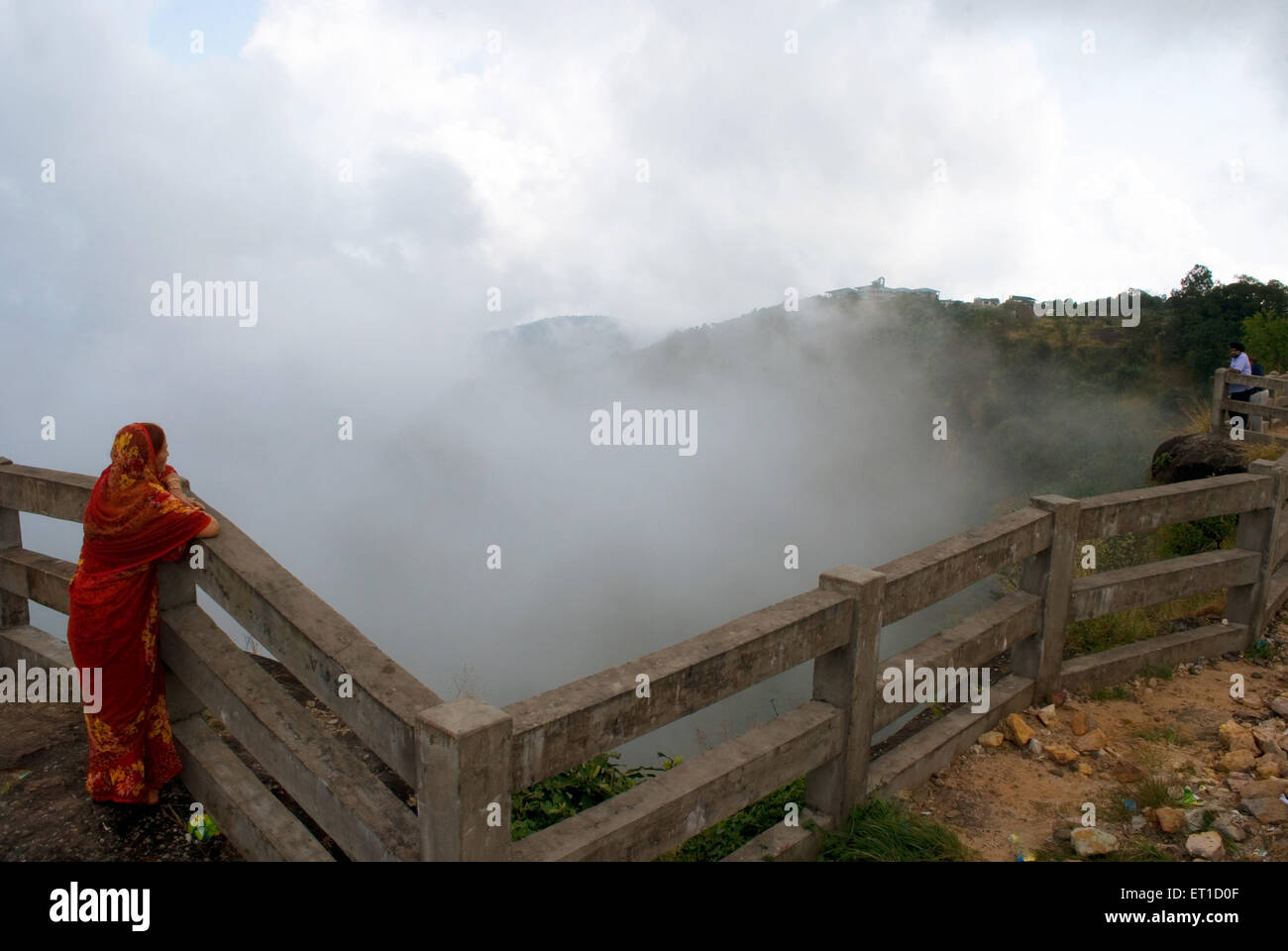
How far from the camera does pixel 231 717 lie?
3652mm

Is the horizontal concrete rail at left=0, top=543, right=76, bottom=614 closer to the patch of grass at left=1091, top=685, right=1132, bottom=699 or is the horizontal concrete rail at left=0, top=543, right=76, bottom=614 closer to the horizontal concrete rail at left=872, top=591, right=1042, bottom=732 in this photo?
the horizontal concrete rail at left=872, top=591, right=1042, bottom=732

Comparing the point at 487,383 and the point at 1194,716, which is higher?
the point at 487,383

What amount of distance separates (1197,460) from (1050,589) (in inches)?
385

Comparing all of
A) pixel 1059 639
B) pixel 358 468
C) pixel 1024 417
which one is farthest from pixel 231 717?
pixel 358 468

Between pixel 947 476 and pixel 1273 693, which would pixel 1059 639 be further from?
pixel 947 476

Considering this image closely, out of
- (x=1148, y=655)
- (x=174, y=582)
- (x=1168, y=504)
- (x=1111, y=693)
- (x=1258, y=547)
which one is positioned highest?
(x=1168, y=504)

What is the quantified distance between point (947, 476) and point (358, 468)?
8528 cm

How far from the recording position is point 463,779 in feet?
7.70

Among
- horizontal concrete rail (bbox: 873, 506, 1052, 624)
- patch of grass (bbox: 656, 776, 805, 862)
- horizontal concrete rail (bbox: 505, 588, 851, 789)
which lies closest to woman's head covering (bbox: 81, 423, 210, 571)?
horizontal concrete rail (bbox: 505, 588, 851, 789)

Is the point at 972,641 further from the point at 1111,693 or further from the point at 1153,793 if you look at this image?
the point at 1111,693

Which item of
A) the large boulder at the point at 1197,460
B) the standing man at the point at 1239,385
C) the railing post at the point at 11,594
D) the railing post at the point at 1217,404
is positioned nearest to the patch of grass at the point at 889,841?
the railing post at the point at 11,594

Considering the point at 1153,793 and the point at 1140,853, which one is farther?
the point at 1153,793

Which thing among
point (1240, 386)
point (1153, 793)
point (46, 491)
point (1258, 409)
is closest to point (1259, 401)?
point (1240, 386)

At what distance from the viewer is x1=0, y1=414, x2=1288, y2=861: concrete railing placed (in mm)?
2613
